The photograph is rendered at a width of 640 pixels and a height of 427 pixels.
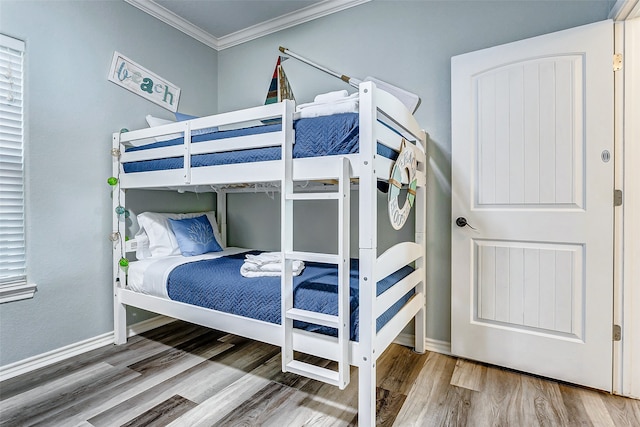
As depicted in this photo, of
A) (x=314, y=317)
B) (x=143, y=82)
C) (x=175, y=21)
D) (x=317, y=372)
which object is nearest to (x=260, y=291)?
(x=314, y=317)

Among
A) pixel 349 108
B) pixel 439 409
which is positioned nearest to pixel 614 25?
pixel 349 108

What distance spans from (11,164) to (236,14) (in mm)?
1967

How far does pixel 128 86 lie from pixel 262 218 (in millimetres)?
1462

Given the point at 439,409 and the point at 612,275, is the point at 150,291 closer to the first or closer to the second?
the point at 439,409

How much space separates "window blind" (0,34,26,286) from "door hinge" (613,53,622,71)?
330 centimetres

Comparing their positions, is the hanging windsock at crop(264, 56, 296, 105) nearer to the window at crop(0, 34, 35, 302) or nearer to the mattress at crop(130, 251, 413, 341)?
the mattress at crop(130, 251, 413, 341)

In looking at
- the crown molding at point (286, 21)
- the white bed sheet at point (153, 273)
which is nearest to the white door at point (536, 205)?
the crown molding at point (286, 21)

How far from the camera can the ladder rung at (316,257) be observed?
1.33 metres

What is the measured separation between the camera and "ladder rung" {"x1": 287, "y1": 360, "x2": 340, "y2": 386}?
134 cm

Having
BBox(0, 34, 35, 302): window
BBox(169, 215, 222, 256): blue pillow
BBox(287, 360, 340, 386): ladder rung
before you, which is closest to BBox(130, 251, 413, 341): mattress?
BBox(287, 360, 340, 386): ladder rung

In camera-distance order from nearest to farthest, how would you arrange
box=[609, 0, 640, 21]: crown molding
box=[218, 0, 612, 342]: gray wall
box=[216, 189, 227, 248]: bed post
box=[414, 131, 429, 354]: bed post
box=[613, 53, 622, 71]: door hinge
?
box=[609, 0, 640, 21]: crown molding, box=[613, 53, 622, 71]: door hinge, box=[218, 0, 612, 342]: gray wall, box=[414, 131, 429, 354]: bed post, box=[216, 189, 227, 248]: bed post

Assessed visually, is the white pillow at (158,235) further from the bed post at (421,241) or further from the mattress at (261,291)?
the bed post at (421,241)

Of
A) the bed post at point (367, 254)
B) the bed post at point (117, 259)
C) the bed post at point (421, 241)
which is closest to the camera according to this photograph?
the bed post at point (367, 254)

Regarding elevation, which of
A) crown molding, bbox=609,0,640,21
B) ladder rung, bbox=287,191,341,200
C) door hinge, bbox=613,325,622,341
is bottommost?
door hinge, bbox=613,325,622,341
